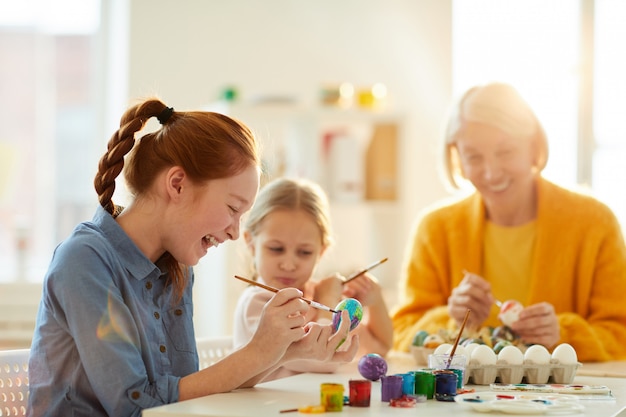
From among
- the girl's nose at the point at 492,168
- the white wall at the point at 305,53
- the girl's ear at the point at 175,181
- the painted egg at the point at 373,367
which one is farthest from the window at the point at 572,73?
the girl's ear at the point at 175,181

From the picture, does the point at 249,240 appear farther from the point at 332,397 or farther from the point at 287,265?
the point at 332,397

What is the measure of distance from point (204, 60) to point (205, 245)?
298 centimetres

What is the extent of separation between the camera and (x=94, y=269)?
1569mm

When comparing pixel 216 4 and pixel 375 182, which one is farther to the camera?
pixel 216 4

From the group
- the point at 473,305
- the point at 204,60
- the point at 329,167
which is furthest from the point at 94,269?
the point at 204,60

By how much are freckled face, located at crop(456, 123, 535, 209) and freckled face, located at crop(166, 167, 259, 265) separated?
981mm

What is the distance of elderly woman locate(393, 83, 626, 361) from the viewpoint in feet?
8.29

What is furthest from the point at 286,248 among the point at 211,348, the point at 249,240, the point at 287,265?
the point at 211,348

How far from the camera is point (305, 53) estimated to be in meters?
4.64

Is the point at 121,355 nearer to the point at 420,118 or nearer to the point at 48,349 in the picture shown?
the point at 48,349

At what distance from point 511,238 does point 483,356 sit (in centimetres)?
93

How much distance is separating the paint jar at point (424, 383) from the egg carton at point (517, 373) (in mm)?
221

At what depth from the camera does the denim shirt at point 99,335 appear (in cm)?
152

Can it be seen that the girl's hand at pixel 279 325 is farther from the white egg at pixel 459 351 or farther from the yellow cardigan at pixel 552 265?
the yellow cardigan at pixel 552 265
